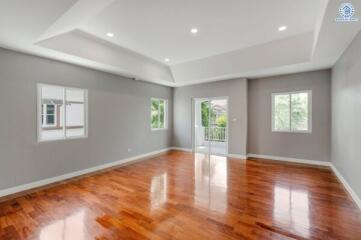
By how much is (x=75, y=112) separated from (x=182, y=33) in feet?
11.1

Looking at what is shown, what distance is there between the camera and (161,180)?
412 cm

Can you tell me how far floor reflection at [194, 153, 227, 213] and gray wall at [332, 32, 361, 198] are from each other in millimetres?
2209

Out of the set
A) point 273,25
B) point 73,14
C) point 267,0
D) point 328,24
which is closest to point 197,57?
point 273,25

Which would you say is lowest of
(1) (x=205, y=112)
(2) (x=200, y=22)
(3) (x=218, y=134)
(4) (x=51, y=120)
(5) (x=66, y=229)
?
(5) (x=66, y=229)

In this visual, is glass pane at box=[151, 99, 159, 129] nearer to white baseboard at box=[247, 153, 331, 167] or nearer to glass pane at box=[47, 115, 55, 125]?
glass pane at box=[47, 115, 55, 125]

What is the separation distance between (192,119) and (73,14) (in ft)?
18.3

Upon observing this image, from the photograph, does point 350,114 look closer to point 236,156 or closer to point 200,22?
point 200,22

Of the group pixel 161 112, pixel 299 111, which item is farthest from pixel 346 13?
pixel 161 112

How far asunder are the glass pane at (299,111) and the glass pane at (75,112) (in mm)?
6305

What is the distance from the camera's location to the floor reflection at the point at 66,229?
2184 millimetres

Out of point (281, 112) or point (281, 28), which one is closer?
point (281, 28)

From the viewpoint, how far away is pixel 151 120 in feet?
22.5

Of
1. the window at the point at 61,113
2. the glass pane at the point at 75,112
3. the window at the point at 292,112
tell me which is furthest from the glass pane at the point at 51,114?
the window at the point at 292,112

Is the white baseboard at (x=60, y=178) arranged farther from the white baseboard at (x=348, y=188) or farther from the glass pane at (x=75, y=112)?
the white baseboard at (x=348, y=188)
